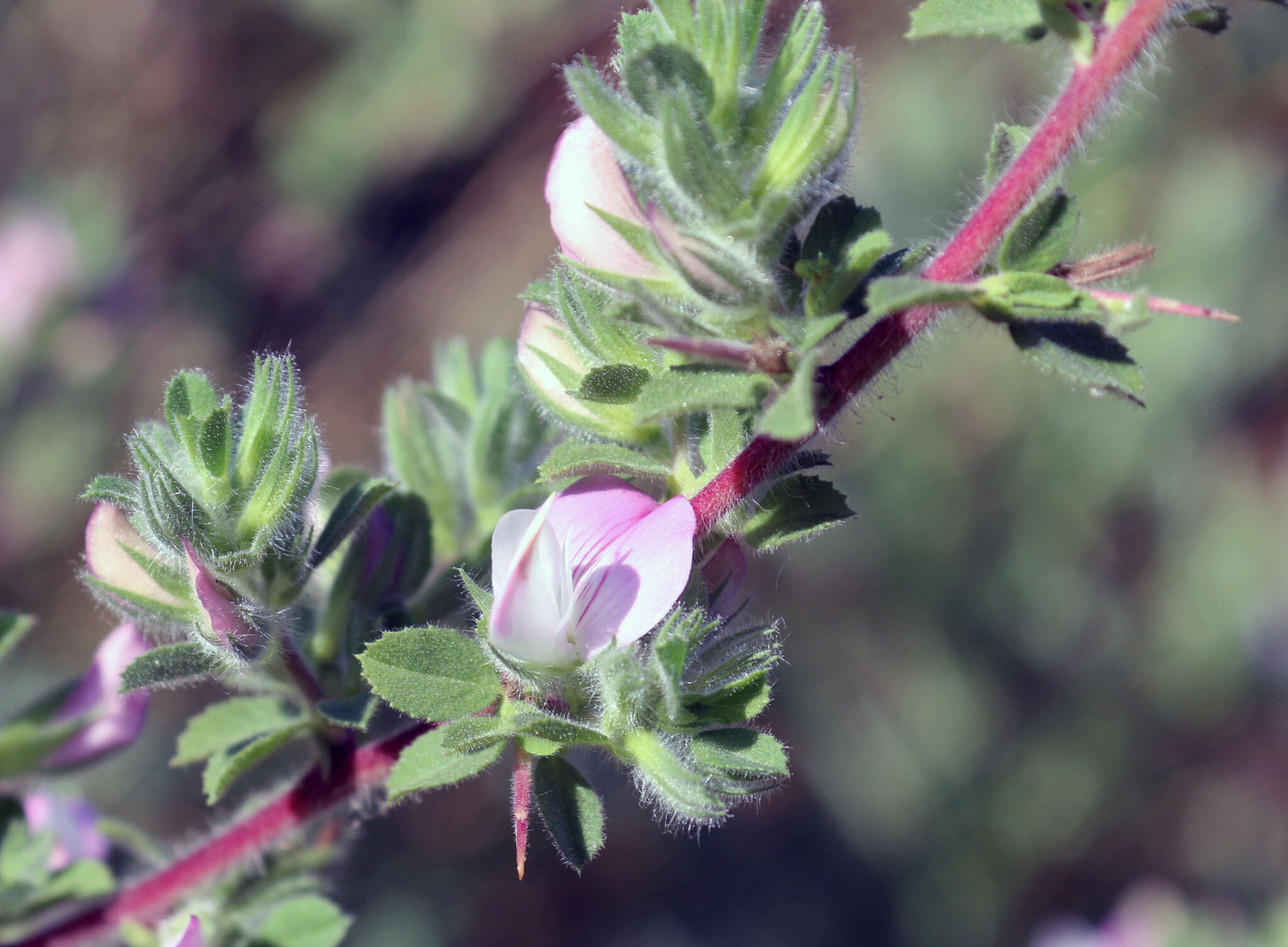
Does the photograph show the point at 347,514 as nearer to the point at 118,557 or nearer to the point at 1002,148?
the point at 118,557

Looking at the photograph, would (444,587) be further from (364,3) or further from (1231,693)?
(364,3)

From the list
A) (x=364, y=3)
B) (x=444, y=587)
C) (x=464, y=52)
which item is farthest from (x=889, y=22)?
(x=444, y=587)

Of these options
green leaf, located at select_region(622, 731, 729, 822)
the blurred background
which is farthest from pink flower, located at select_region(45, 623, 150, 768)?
the blurred background

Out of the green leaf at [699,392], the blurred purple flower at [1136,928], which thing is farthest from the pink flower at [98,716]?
the blurred purple flower at [1136,928]

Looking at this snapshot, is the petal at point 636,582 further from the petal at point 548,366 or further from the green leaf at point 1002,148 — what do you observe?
the green leaf at point 1002,148

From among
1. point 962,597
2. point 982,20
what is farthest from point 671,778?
point 962,597
